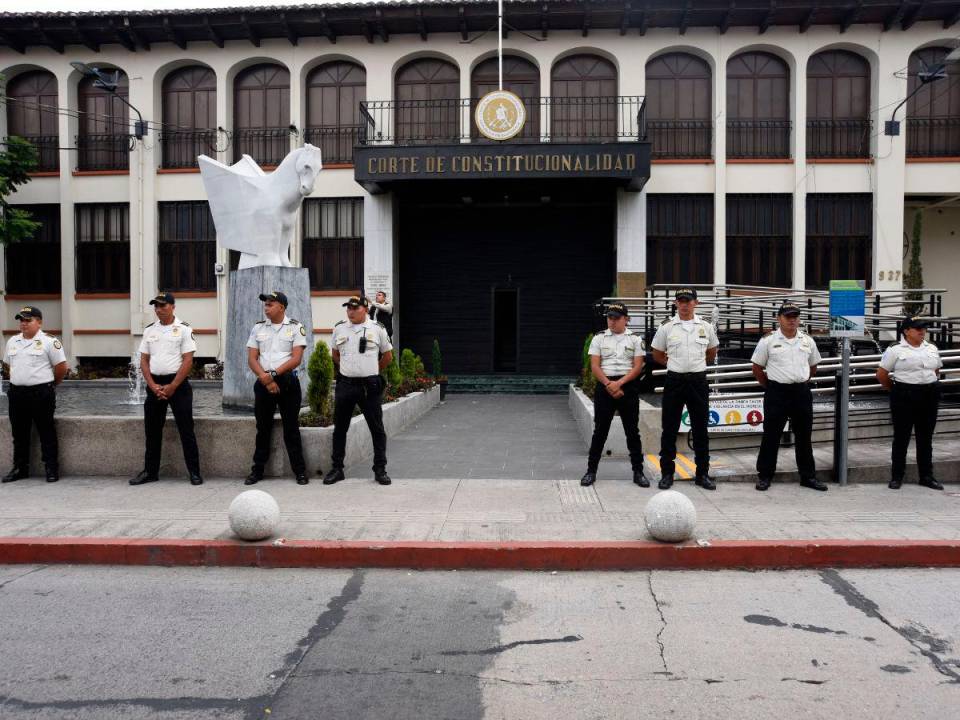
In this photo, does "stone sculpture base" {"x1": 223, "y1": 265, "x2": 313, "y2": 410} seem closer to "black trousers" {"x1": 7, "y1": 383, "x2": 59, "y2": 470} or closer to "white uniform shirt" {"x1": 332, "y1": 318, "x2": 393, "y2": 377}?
"white uniform shirt" {"x1": 332, "y1": 318, "x2": 393, "y2": 377}

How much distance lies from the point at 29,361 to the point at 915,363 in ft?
30.8

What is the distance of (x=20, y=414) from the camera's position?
322 inches

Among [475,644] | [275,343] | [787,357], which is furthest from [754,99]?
[475,644]

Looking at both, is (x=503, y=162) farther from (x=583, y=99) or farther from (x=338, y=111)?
(x=338, y=111)

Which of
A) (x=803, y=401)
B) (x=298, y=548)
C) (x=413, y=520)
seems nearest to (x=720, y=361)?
(x=803, y=401)

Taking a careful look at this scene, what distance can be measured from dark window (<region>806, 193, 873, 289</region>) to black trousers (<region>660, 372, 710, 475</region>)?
1403 centimetres

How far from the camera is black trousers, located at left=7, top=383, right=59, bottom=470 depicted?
8.11m

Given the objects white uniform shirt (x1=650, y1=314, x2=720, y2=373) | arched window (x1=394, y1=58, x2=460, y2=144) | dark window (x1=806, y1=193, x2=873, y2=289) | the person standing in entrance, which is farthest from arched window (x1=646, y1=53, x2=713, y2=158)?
white uniform shirt (x1=650, y1=314, x2=720, y2=373)

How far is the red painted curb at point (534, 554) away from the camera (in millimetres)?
5793

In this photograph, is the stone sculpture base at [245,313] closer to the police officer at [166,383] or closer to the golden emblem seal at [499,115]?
the police officer at [166,383]

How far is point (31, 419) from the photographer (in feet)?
27.2

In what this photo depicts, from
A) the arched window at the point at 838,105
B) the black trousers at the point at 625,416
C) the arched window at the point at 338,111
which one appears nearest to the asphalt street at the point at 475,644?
the black trousers at the point at 625,416

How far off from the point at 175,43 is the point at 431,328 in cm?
1056

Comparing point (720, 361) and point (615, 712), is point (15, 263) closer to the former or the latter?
point (720, 361)
